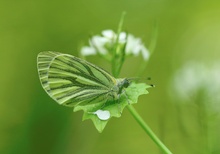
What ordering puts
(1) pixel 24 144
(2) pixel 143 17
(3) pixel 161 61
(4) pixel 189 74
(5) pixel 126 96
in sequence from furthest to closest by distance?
(2) pixel 143 17
(3) pixel 161 61
(1) pixel 24 144
(4) pixel 189 74
(5) pixel 126 96

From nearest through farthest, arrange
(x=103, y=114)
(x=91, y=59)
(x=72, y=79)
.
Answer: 1. (x=103, y=114)
2. (x=72, y=79)
3. (x=91, y=59)

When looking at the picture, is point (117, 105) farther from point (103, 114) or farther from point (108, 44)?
point (108, 44)

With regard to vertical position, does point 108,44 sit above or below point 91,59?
below

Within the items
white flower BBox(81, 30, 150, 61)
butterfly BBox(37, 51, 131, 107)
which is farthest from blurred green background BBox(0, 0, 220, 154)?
butterfly BBox(37, 51, 131, 107)

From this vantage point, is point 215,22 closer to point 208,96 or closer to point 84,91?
point 208,96

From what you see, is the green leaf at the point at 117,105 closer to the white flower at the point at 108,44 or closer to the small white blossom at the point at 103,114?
the small white blossom at the point at 103,114

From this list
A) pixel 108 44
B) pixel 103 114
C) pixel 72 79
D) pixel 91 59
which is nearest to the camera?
pixel 103 114

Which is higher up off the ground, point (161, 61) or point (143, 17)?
point (143, 17)

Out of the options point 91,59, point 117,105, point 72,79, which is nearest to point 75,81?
point 72,79

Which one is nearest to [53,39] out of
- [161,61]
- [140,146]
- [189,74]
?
[161,61]
